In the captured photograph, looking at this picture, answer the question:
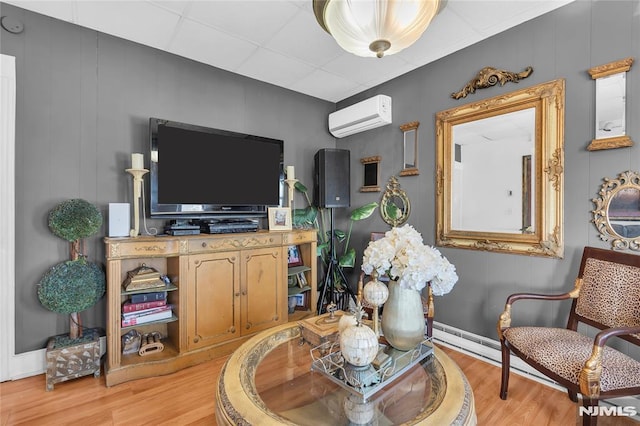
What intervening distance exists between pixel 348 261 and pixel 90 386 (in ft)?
7.38

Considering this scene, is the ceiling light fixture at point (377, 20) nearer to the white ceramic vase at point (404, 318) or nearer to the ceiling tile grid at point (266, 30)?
the ceiling tile grid at point (266, 30)

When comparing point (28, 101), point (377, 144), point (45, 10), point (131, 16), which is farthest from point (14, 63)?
point (377, 144)

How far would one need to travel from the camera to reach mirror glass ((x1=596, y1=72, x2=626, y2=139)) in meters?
1.66

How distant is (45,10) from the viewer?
76.4 inches

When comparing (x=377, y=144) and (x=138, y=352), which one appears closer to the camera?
(x=138, y=352)

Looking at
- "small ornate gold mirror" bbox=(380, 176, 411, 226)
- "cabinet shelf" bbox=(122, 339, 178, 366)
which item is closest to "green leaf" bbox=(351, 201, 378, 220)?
"small ornate gold mirror" bbox=(380, 176, 411, 226)

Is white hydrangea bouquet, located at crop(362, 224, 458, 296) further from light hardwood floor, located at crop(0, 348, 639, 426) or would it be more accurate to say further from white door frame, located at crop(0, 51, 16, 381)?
white door frame, located at crop(0, 51, 16, 381)

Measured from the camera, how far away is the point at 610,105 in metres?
1.69

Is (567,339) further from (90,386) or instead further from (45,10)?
(45,10)

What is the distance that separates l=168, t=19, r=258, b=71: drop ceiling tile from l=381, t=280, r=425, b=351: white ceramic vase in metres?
2.25

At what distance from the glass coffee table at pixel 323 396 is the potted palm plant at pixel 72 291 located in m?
1.32

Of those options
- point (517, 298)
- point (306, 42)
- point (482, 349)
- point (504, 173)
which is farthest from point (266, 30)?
point (482, 349)

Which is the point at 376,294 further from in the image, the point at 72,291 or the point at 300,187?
the point at 300,187

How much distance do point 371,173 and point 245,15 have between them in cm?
191
